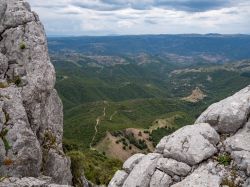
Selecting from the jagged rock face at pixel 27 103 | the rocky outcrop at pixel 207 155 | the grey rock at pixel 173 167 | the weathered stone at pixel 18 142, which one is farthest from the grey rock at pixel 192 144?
Result: the jagged rock face at pixel 27 103

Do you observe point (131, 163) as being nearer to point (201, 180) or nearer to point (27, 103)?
point (201, 180)

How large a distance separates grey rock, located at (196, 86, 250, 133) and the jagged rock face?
64.0ft

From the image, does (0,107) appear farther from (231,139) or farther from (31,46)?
(231,139)

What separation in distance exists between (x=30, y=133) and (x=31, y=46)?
1328cm

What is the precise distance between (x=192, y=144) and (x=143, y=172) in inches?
218

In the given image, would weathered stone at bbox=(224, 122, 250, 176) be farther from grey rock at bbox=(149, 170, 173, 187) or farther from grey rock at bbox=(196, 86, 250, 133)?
grey rock at bbox=(149, 170, 173, 187)

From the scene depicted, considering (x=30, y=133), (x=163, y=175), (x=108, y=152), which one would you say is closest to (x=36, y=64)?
(x=30, y=133)

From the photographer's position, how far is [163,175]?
114 ft

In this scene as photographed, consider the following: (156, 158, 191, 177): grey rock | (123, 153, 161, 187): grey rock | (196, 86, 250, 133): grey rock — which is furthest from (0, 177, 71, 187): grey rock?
(196, 86, 250, 133): grey rock

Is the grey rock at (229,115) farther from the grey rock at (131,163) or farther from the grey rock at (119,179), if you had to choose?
the grey rock at (119,179)

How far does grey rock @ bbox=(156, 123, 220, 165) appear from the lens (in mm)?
34688

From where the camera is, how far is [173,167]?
34.6 metres

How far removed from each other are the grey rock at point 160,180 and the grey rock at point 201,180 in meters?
1.25

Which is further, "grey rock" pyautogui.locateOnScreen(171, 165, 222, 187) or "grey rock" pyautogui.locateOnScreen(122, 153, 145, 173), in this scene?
"grey rock" pyautogui.locateOnScreen(122, 153, 145, 173)
